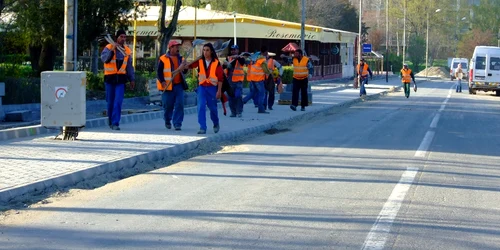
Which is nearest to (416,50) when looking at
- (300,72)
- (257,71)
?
(300,72)

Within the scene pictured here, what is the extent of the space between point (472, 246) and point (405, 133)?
1092cm

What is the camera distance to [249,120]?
2002cm

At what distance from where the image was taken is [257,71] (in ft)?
74.4

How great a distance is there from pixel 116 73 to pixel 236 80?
5.62 metres

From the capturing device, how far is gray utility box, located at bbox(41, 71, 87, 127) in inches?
536

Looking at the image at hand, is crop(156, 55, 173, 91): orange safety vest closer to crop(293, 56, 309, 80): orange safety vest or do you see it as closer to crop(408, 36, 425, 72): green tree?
crop(293, 56, 309, 80): orange safety vest

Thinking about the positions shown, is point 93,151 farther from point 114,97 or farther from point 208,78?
point 208,78

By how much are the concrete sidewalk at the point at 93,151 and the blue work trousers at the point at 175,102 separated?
32cm

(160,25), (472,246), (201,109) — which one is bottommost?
(472,246)

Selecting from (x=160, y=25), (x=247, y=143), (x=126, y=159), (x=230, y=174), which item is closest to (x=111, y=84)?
(x=247, y=143)

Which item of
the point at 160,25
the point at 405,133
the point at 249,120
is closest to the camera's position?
the point at 405,133

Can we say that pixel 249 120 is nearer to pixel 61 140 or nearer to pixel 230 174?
pixel 61 140

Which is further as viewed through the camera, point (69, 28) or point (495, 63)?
point (495, 63)

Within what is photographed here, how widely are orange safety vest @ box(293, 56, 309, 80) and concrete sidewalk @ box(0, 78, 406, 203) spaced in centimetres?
411
